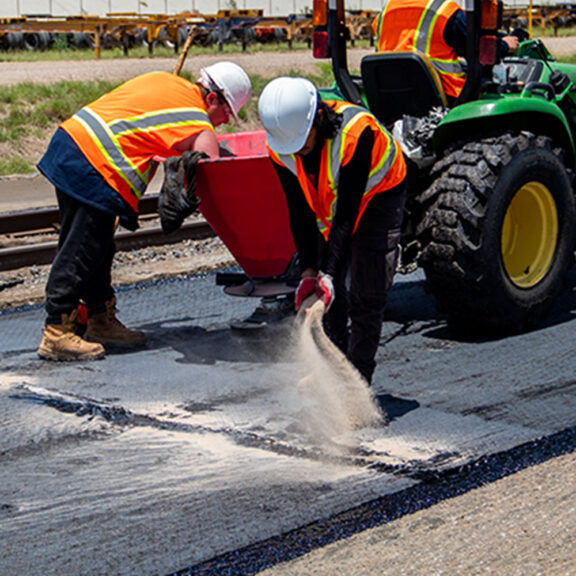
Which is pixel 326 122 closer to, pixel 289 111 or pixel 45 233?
pixel 289 111

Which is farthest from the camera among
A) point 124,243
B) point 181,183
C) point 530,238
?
point 124,243

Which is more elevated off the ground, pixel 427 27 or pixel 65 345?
pixel 427 27

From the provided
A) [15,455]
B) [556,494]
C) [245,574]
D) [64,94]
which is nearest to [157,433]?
[15,455]

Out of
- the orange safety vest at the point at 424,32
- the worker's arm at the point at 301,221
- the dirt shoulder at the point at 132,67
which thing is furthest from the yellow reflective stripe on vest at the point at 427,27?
the dirt shoulder at the point at 132,67

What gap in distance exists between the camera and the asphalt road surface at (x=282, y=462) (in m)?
3.17

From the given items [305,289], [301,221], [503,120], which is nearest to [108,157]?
[301,221]

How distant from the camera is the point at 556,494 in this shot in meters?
3.55

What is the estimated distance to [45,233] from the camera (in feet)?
30.7

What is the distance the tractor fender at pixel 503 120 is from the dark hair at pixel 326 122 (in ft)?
5.53

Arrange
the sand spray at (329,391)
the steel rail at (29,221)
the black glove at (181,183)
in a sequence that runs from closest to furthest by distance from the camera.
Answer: the sand spray at (329,391) → the black glove at (181,183) → the steel rail at (29,221)

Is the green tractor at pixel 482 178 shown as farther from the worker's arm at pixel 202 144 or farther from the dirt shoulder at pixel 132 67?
the dirt shoulder at pixel 132 67

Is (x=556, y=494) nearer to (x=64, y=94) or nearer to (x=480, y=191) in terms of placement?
(x=480, y=191)

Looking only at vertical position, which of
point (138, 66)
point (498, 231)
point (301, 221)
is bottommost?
point (498, 231)

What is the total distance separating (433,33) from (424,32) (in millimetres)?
59
